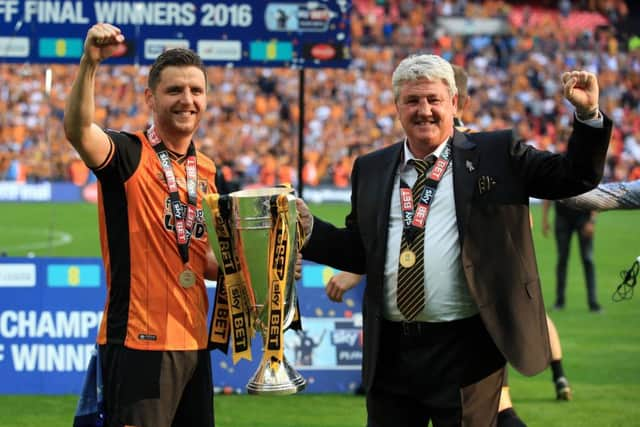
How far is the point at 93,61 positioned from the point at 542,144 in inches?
1170

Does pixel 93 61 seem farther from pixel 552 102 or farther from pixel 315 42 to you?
pixel 552 102

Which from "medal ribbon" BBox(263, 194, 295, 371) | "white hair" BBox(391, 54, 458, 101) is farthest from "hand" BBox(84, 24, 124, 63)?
"white hair" BBox(391, 54, 458, 101)

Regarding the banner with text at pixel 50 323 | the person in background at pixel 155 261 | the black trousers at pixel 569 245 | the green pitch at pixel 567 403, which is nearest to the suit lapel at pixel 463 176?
the person in background at pixel 155 261

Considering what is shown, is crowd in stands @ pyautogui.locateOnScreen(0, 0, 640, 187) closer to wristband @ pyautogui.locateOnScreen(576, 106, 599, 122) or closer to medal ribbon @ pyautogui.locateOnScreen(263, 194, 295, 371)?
medal ribbon @ pyautogui.locateOnScreen(263, 194, 295, 371)

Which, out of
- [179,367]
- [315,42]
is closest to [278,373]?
[179,367]

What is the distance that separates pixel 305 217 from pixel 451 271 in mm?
656

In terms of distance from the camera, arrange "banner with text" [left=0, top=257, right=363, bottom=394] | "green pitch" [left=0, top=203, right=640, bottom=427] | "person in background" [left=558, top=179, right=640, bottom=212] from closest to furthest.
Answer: "person in background" [left=558, top=179, right=640, bottom=212], "green pitch" [left=0, top=203, right=640, bottom=427], "banner with text" [left=0, top=257, right=363, bottom=394]

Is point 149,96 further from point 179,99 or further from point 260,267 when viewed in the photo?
point 260,267

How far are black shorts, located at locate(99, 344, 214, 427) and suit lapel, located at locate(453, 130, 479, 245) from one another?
118cm

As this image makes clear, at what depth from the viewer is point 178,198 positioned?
175 inches

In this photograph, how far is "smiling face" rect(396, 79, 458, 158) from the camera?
4.29 metres

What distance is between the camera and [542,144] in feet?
108

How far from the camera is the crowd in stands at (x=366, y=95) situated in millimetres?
26625

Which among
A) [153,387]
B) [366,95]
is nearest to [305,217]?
[153,387]
